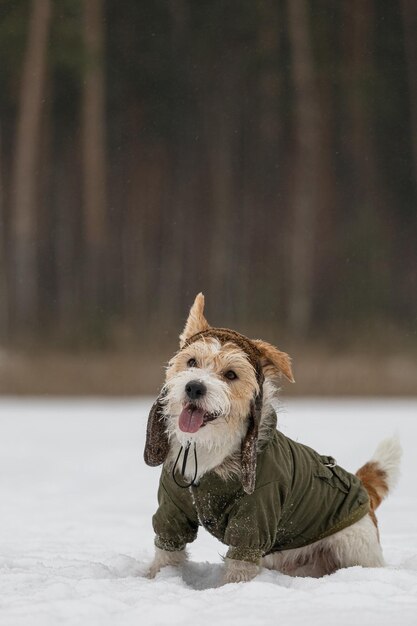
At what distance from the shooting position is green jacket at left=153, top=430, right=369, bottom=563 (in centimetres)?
377

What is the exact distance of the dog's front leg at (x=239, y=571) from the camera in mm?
3748

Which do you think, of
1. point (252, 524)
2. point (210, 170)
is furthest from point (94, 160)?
point (252, 524)

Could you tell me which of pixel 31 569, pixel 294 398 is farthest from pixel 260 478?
pixel 294 398

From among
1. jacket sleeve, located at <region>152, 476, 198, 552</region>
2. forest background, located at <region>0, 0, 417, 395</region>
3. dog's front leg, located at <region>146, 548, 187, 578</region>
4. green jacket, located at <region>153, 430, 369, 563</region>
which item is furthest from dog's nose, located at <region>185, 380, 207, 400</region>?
forest background, located at <region>0, 0, 417, 395</region>

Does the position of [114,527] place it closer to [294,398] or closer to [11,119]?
[294,398]

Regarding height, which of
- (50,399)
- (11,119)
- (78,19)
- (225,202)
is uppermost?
(78,19)

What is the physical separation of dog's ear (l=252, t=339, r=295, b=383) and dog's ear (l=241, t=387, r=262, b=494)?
0.43ft

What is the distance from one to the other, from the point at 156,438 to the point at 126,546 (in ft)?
3.63

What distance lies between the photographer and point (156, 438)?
156 inches

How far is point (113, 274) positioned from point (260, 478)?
1301 cm

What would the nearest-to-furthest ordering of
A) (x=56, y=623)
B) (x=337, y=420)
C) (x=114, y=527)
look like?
(x=56, y=623)
(x=114, y=527)
(x=337, y=420)

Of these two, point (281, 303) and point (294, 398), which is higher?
point (281, 303)

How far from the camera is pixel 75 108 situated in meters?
16.3

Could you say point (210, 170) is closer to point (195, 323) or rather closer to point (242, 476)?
point (195, 323)
